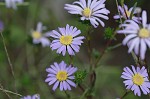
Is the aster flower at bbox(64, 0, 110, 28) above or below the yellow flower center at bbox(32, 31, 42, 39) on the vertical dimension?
above

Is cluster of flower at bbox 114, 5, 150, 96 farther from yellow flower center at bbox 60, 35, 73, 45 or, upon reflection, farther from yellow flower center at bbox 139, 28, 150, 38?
yellow flower center at bbox 60, 35, 73, 45

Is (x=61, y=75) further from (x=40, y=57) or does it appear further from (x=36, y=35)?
(x=40, y=57)

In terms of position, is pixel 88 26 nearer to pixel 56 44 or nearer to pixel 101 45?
pixel 56 44

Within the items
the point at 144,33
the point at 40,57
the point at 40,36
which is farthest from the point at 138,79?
the point at 40,57

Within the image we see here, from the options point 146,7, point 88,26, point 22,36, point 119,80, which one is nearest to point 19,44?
point 22,36

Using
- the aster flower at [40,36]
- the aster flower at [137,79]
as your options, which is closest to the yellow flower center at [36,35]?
the aster flower at [40,36]

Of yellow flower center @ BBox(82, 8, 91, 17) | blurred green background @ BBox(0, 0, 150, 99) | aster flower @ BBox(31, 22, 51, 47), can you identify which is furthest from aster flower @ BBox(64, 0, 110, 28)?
aster flower @ BBox(31, 22, 51, 47)
